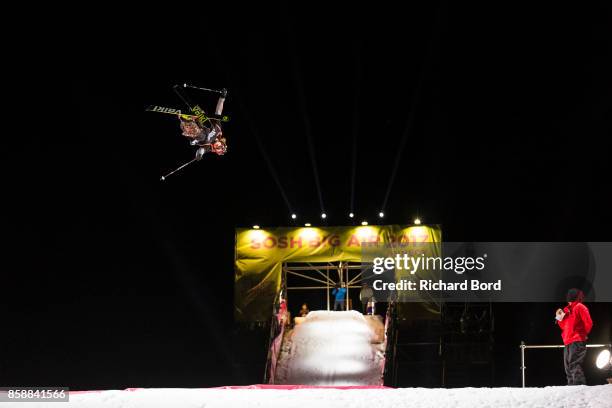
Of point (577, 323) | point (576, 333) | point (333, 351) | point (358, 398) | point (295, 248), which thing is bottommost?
point (358, 398)

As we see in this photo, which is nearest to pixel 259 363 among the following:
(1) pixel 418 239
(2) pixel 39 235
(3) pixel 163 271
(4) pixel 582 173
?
(3) pixel 163 271

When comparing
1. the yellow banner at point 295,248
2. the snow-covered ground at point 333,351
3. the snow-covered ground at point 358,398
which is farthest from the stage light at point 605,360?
the yellow banner at point 295,248

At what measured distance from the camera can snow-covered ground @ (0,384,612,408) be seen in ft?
13.9

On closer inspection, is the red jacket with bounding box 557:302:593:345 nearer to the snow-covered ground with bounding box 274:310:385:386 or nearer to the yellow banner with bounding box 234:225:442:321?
the snow-covered ground with bounding box 274:310:385:386

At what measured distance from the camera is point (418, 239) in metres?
13.8

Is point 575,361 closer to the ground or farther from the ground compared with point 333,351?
closer to the ground

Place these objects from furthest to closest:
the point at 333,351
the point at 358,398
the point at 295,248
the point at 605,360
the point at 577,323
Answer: the point at 295,248, the point at 333,351, the point at 577,323, the point at 605,360, the point at 358,398

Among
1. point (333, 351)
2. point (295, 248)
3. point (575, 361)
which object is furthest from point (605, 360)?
point (295, 248)

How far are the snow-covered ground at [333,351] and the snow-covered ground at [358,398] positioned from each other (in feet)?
19.4

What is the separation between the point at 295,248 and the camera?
13914mm

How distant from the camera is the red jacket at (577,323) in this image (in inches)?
283

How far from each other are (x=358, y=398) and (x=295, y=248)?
9553 mm

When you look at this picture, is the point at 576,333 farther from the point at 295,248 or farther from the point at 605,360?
the point at 295,248

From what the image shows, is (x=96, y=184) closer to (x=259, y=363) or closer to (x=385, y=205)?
(x=259, y=363)
